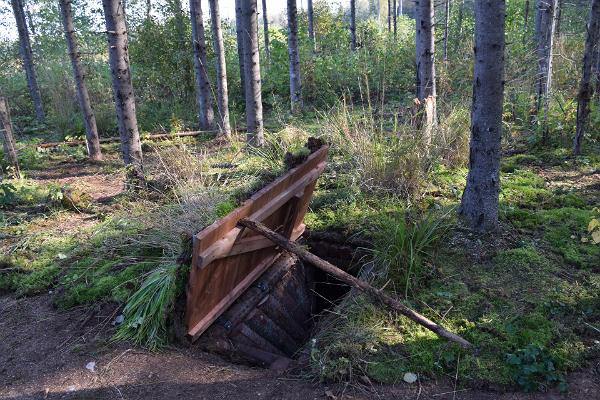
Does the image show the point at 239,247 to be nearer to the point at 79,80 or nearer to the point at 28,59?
the point at 79,80

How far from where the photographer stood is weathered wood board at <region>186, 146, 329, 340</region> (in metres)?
3.06

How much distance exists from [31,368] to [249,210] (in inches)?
70.6

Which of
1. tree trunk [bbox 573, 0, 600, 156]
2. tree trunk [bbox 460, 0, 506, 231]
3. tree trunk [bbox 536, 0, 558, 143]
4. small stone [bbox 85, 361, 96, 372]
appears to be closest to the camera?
small stone [bbox 85, 361, 96, 372]

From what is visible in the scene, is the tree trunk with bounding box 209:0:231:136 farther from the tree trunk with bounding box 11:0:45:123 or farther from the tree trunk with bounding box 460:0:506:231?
the tree trunk with bounding box 11:0:45:123

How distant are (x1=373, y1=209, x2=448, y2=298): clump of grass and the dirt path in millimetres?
975

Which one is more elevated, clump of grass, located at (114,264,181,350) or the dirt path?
clump of grass, located at (114,264,181,350)

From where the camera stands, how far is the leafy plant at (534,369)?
9.05ft

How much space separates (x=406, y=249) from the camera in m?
3.76

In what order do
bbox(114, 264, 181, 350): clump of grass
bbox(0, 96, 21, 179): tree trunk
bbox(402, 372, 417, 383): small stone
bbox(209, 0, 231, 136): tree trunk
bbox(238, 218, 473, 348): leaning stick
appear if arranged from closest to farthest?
bbox(402, 372, 417, 383): small stone < bbox(238, 218, 473, 348): leaning stick < bbox(114, 264, 181, 350): clump of grass < bbox(0, 96, 21, 179): tree trunk < bbox(209, 0, 231, 136): tree trunk

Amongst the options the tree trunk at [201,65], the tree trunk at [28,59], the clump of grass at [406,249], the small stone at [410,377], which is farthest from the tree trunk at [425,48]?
the tree trunk at [28,59]

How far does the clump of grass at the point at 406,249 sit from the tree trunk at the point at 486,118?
17.8 inches

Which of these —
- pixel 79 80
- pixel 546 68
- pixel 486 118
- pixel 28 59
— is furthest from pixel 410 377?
pixel 28 59

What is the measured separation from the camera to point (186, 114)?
12.3m

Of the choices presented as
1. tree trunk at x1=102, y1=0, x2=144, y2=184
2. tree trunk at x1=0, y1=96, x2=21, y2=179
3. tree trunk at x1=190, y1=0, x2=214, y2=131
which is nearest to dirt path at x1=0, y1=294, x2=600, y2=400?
tree trunk at x1=102, y1=0, x2=144, y2=184
